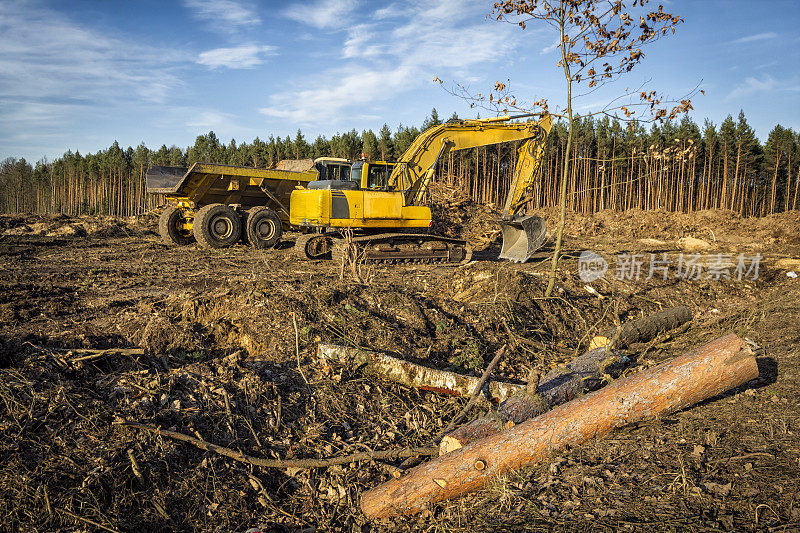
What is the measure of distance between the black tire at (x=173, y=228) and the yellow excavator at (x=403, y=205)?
12.9 feet

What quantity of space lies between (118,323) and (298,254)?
7.21m

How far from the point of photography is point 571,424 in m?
3.65

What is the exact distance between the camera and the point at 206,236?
13.8m

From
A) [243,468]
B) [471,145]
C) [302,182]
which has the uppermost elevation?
[471,145]

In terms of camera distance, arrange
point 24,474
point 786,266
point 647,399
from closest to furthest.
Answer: point 24,474
point 647,399
point 786,266

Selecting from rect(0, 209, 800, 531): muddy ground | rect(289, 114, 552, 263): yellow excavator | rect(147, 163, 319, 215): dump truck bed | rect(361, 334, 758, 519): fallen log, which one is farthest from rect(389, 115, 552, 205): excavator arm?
rect(361, 334, 758, 519): fallen log

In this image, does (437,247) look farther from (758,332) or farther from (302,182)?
(758,332)

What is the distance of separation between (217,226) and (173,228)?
213 cm

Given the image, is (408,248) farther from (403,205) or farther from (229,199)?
(229,199)

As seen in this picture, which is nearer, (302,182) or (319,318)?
(319,318)

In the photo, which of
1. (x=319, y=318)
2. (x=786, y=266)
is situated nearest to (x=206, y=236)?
(x=319, y=318)

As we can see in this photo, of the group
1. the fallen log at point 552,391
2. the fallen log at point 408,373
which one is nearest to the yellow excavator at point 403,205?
the fallen log at point 552,391

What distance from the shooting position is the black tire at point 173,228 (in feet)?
49.4

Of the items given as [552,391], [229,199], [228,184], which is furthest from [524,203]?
[229,199]
